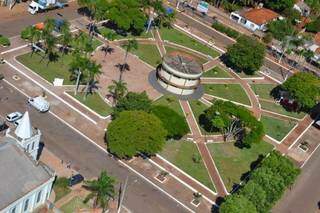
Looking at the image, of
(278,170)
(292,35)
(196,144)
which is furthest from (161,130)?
(292,35)

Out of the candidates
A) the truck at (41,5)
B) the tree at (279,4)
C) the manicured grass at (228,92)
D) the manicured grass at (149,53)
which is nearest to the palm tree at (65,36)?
the truck at (41,5)

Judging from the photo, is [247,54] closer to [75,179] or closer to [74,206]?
[75,179]

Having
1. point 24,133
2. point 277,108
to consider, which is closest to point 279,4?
point 277,108

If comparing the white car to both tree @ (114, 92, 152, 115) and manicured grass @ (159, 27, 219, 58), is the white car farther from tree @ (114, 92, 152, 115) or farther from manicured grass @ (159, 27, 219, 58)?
manicured grass @ (159, 27, 219, 58)

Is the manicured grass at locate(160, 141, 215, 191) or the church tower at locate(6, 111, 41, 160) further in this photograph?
the manicured grass at locate(160, 141, 215, 191)

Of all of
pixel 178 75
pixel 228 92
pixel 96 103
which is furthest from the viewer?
pixel 228 92

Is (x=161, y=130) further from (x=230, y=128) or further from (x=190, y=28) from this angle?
(x=190, y=28)

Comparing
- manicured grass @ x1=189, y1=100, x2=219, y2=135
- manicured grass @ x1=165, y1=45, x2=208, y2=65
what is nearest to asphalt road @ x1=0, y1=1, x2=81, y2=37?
manicured grass @ x1=165, y1=45, x2=208, y2=65
